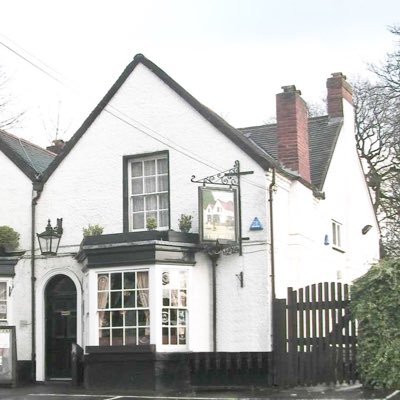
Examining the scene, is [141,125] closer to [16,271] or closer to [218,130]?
[218,130]

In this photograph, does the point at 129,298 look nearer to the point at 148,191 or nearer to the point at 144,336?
the point at 144,336

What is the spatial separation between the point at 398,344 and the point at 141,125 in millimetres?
8189

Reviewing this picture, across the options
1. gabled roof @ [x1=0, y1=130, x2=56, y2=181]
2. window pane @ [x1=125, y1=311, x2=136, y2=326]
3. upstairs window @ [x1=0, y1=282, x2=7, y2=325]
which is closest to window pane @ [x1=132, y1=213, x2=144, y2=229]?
window pane @ [x1=125, y1=311, x2=136, y2=326]

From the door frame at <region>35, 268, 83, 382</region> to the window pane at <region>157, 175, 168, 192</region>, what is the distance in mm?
3132

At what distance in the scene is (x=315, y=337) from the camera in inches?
587

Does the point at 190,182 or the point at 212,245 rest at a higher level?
the point at 190,182

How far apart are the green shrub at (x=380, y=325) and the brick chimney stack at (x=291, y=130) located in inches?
174

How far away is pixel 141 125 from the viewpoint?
1777 centimetres

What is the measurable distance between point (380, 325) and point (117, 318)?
5718 millimetres

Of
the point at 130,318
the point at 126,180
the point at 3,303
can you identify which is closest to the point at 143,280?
the point at 130,318

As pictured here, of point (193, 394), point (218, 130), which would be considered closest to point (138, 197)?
point (218, 130)

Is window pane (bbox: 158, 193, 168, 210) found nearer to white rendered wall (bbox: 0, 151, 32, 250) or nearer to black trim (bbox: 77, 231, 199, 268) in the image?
black trim (bbox: 77, 231, 199, 268)

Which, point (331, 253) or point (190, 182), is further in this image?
point (331, 253)

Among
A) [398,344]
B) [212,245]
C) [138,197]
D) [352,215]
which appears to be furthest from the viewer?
[352,215]
